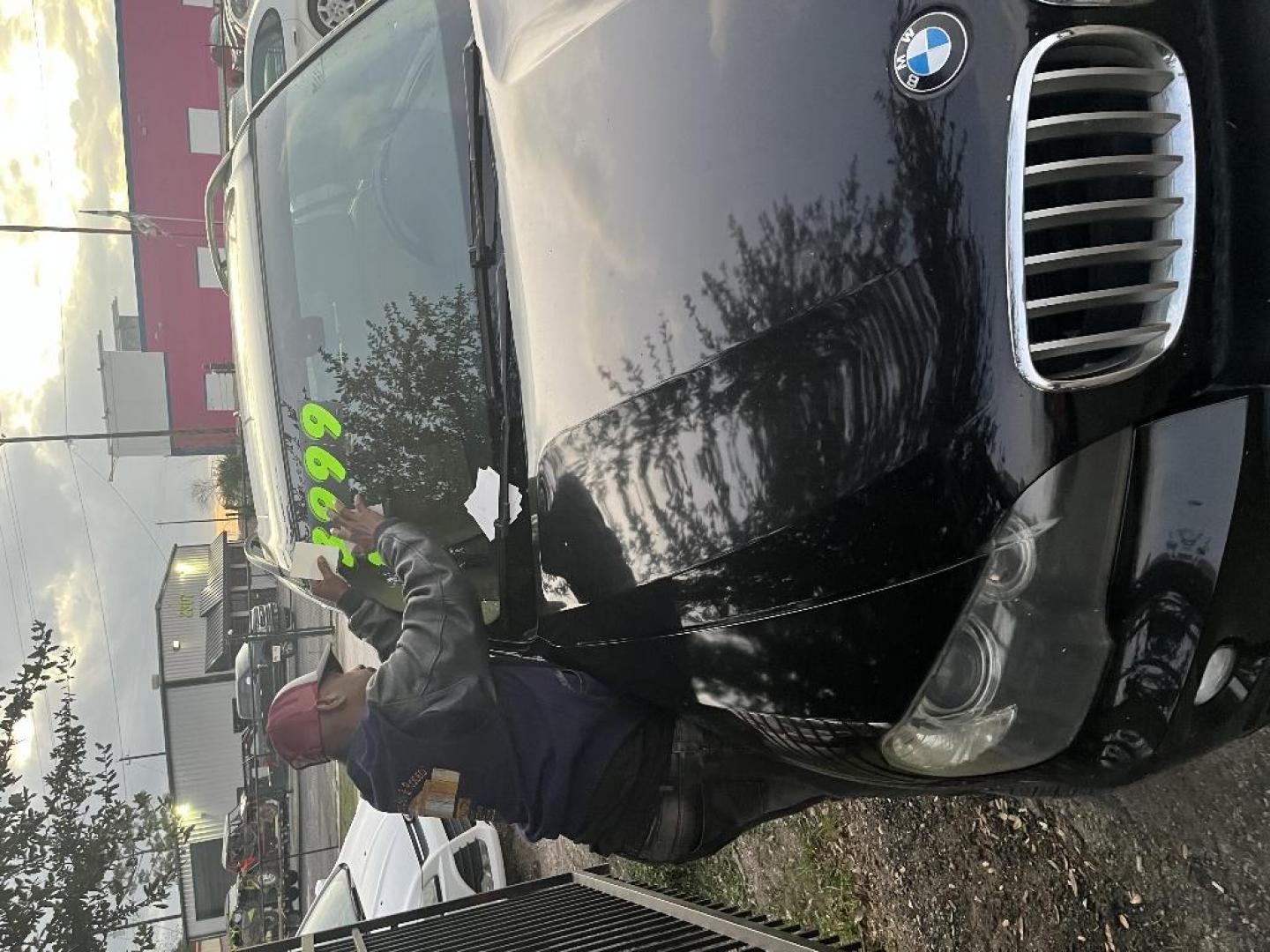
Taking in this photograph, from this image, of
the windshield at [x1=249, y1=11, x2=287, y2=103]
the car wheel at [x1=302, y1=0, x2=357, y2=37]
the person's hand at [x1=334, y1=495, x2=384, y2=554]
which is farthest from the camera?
the car wheel at [x1=302, y1=0, x2=357, y2=37]

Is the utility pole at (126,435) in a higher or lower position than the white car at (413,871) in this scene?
higher

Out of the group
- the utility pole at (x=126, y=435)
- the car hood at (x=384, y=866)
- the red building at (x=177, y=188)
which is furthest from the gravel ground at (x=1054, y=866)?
the red building at (x=177, y=188)

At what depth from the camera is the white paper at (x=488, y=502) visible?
2537mm

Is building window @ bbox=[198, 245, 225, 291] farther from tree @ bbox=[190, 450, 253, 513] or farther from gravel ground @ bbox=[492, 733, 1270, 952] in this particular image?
gravel ground @ bbox=[492, 733, 1270, 952]

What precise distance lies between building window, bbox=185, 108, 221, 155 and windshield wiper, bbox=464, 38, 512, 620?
16.3 metres

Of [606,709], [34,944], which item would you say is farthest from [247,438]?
[34,944]

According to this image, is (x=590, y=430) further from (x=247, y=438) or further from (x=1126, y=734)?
(x=247, y=438)

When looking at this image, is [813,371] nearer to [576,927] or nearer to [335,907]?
[576,927]

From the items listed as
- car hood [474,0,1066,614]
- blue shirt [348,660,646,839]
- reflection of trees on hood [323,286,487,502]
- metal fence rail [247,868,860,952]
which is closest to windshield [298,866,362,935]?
metal fence rail [247,868,860,952]

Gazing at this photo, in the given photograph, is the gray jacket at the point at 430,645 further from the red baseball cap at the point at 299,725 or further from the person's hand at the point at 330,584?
the red baseball cap at the point at 299,725

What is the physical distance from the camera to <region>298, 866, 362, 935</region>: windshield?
6.79m

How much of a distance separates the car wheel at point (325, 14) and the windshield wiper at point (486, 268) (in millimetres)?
1967

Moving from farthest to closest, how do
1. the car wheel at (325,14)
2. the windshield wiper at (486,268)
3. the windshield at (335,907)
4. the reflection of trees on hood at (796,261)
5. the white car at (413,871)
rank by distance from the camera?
1. the windshield at (335,907)
2. the white car at (413,871)
3. the car wheel at (325,14)
4. the windshield wiper at (486,268)
5. the reflection of trees on hood at (796,261)

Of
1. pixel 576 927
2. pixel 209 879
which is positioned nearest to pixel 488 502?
pixel 576 927
